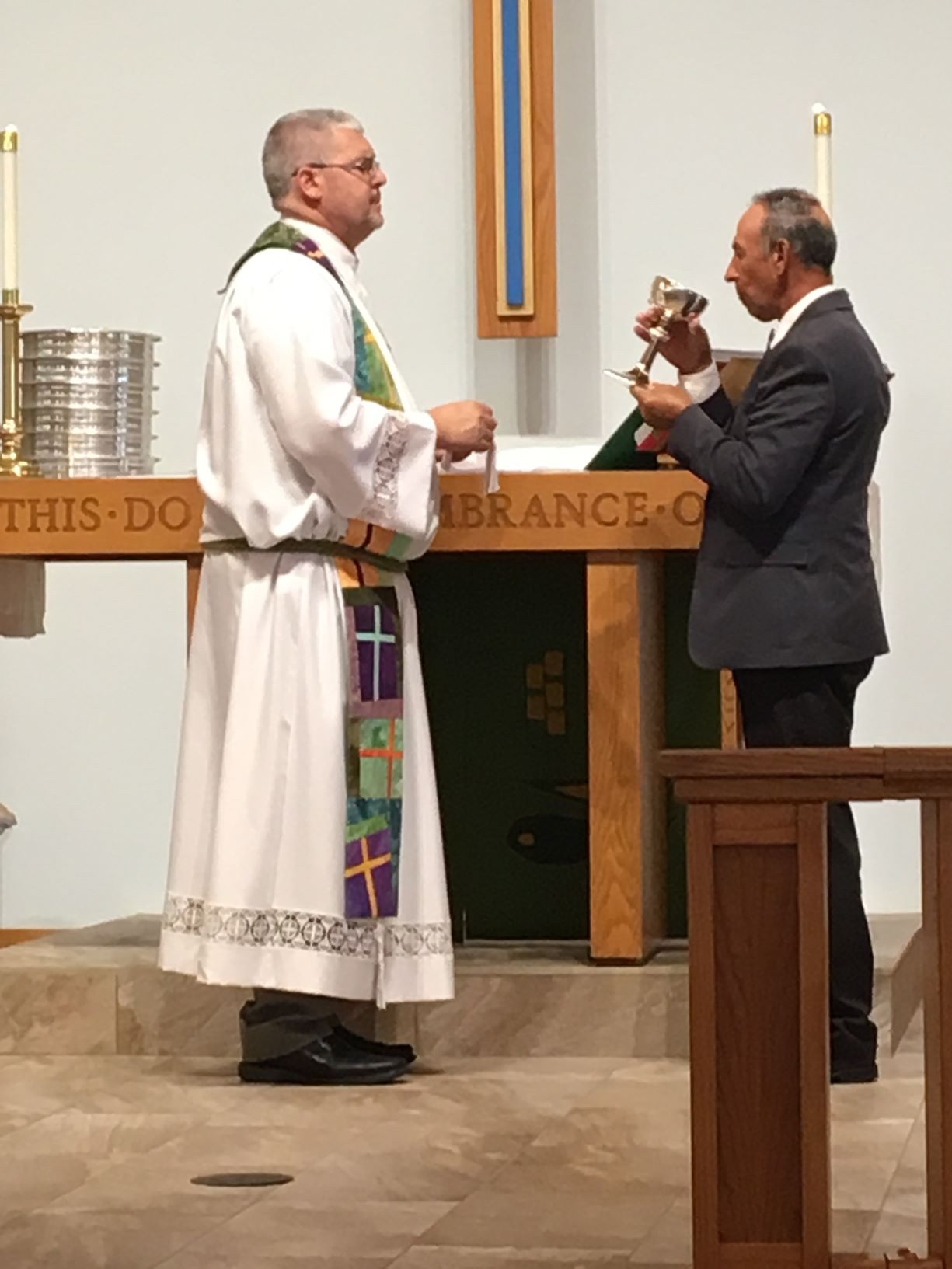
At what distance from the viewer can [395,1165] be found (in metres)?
4.04

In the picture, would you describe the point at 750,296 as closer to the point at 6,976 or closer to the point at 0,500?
the point at 0,500

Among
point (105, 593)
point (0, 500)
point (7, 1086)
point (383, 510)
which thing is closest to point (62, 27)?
point (105, 593)

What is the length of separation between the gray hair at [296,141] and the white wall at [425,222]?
2228mm

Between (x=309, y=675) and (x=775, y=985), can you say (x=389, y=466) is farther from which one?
(x=775, y=985)

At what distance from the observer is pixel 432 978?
489 cm

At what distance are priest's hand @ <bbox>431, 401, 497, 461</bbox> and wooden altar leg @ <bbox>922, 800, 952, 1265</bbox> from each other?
2130 millimetres

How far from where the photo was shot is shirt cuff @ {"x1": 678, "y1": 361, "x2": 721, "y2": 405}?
496 centimetres

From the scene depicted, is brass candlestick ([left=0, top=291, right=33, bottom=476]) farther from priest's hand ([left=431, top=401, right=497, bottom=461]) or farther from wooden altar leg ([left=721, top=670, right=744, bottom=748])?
wooden altar leg ([left=721, top=670, right=744, bottom=748])

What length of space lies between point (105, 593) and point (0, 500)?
2125 millimetres

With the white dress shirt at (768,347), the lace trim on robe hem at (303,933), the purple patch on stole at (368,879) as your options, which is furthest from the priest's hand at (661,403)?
the lace trim on robe hem at (303,933)

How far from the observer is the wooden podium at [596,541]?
5.20 meters

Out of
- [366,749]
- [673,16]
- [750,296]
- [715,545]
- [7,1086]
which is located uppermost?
[673,16]

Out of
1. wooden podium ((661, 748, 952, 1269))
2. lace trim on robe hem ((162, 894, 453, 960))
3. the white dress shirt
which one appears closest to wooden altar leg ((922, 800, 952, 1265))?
wooden podium ((661, 748, 952, 1269))

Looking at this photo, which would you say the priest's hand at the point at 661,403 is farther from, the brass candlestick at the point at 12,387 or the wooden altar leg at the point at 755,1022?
the wooden altar leg at the point at 755,1022
